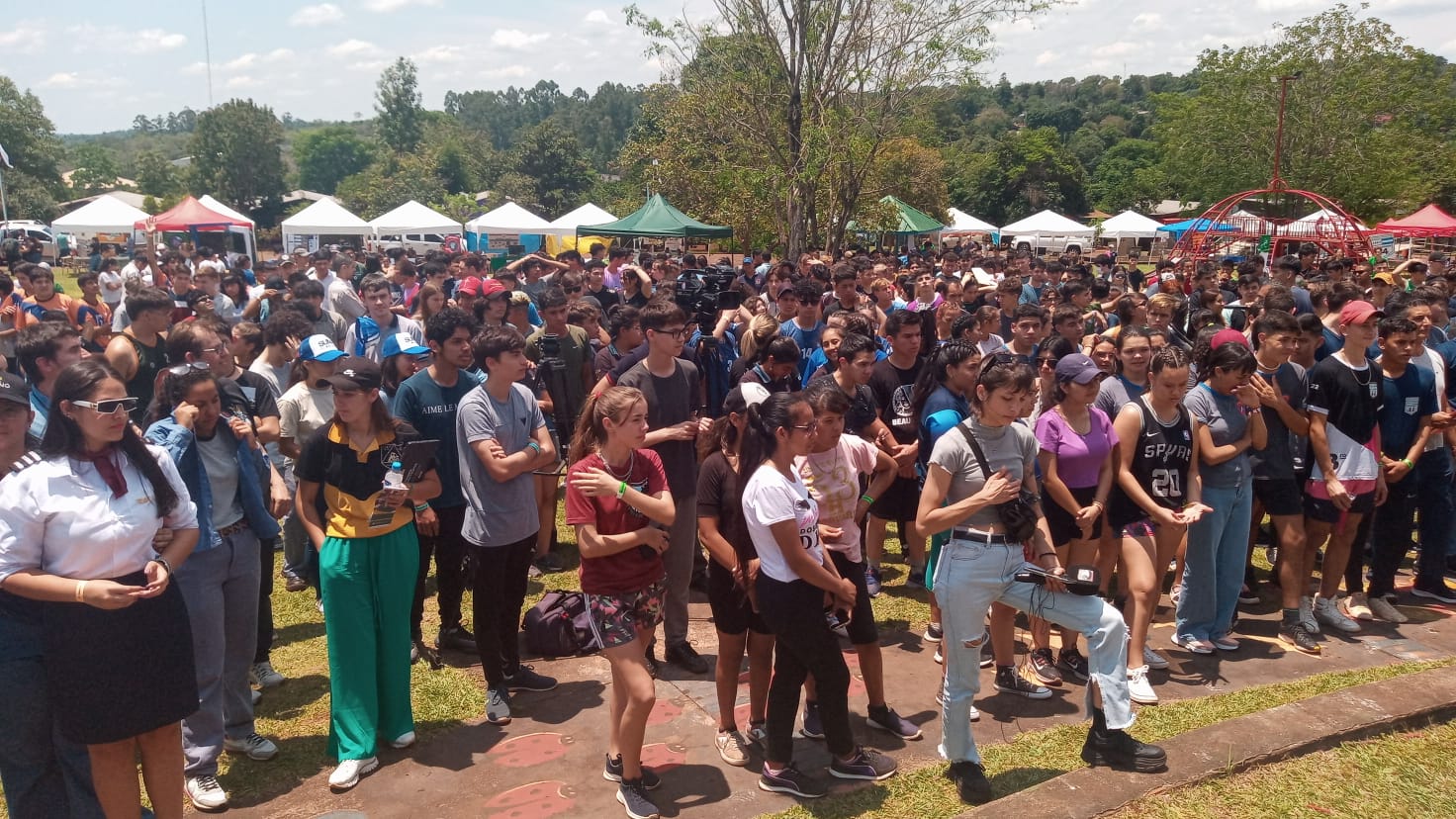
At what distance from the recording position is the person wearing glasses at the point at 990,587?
3676 mm

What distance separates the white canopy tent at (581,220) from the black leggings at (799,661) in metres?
23.1

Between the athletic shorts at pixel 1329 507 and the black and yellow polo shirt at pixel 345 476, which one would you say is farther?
the athletic shorts at pixel 1329 507

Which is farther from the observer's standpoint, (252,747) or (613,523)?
(252,747)

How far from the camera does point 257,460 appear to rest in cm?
443

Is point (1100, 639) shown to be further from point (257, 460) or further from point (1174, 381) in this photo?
point (257, 460)

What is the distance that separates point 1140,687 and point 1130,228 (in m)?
35.0

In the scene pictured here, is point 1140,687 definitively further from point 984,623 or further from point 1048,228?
point 1048,228

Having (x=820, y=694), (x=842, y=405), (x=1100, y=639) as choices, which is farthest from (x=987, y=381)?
(x=820, y=694)

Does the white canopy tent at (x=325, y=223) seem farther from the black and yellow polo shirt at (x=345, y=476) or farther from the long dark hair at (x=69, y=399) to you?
the long dark hair at (x=69, y=399)

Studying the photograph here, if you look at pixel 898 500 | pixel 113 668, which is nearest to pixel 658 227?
pixel 898 500

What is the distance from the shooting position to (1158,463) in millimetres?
4832

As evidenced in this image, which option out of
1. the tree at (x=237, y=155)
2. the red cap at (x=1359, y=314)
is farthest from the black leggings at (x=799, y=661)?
the tree at (x=237, y=155)

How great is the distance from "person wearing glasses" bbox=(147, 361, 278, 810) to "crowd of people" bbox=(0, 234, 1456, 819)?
2 centimetres

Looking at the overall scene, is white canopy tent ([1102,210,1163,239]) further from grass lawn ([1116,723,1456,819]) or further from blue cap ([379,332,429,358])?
blue cap ([379,332,429,358])
